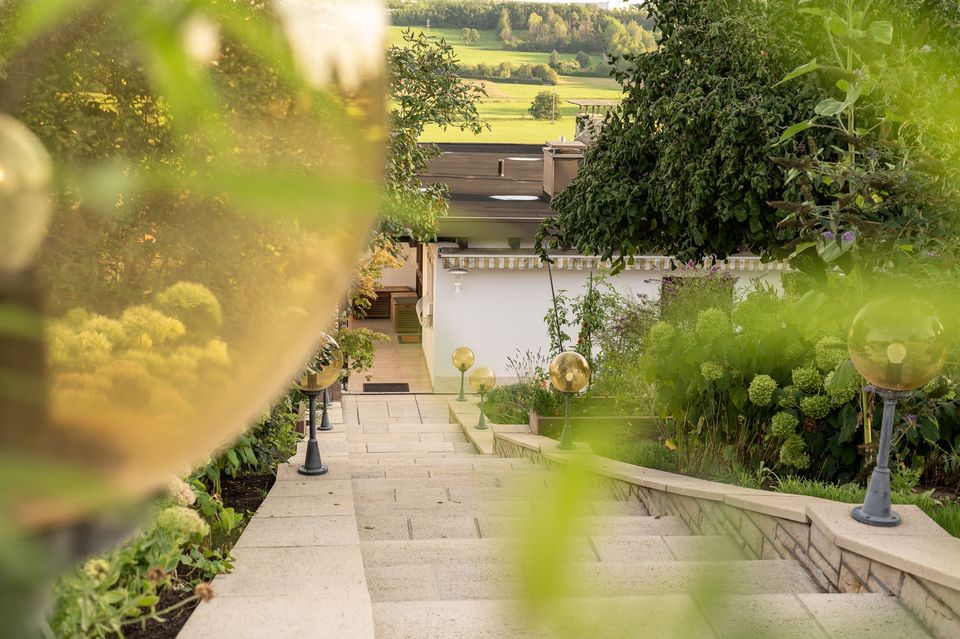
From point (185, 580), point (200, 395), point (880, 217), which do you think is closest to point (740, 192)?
point (880, 217)

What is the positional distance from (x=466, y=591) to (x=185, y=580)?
4.07 feet

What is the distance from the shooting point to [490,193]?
20.7m

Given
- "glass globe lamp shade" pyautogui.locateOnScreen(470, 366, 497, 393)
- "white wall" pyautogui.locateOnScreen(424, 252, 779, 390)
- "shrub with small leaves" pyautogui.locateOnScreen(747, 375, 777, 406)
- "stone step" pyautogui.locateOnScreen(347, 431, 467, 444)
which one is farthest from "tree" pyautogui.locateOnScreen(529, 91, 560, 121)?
"stone step" pyautogui.locateOnScreen(347, 431, 467, 444)

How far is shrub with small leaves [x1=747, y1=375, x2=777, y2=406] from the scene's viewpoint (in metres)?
5.84

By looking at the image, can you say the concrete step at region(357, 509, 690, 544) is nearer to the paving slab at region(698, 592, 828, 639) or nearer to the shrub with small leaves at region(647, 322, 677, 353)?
the shrub with small leaves at region(647, 322, 677, 353)

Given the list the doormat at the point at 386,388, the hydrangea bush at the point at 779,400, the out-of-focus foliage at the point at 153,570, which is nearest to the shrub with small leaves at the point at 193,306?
the out-of-focus foliage at the point at 153,570

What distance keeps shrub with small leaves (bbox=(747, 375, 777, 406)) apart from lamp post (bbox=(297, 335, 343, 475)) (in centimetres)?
262

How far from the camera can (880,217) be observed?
4891 mm

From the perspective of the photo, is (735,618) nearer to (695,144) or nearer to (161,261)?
(161,261)

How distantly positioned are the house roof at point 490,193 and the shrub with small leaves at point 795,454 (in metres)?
5.13

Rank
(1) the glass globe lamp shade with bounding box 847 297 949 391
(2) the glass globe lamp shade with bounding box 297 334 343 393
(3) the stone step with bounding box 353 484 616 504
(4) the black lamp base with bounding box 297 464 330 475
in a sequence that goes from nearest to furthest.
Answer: (1) the glass globe lamp shade with bounding box 847 297 949 391, (4) the black lamp base with bounding box 297 464 330 475, (2) the glass globe lamp shade with bounding box 297 334 343 393, (3) the stone step with bounding box 353 484 616 504

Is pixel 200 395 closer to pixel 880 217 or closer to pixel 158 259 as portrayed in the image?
pixel 158 259

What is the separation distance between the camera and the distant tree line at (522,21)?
57 cm

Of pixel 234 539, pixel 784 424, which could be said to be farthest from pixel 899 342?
pixel 234 539
